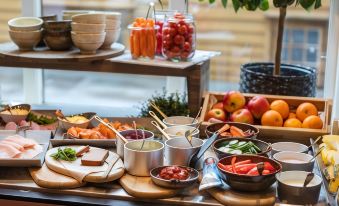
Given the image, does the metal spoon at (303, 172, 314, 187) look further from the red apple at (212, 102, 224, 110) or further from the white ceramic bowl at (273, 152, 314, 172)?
the red apple at (212, 102, 224, 110)

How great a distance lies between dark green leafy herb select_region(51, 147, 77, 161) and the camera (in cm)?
186

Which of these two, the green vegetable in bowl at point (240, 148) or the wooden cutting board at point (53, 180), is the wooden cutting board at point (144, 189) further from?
the green vegetable in bowl at point (240, 148)

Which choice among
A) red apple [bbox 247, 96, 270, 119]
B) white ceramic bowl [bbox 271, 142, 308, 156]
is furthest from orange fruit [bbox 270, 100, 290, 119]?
white ceramic bowl [bbox 271, 142, 308, 156]

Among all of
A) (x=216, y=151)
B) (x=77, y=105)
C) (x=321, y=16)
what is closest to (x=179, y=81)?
(x=77, y=105)

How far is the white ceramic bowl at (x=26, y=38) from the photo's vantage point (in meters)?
2.37

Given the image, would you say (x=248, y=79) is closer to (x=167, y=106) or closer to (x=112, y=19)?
(x=167, y=106)

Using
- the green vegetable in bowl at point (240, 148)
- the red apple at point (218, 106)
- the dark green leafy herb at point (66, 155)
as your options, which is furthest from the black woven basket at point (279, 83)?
the dark green leafy herb at point (66, 155)

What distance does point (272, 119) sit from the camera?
2.18 m

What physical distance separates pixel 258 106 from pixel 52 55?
0.91m

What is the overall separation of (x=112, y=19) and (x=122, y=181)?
93 cm

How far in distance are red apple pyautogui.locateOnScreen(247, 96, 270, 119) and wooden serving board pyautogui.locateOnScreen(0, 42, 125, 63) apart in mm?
638

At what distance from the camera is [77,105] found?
2.98 metres

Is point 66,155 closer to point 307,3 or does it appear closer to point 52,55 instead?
point 52,55

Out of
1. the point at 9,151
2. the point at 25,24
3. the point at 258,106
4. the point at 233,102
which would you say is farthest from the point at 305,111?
the point at 25,24
